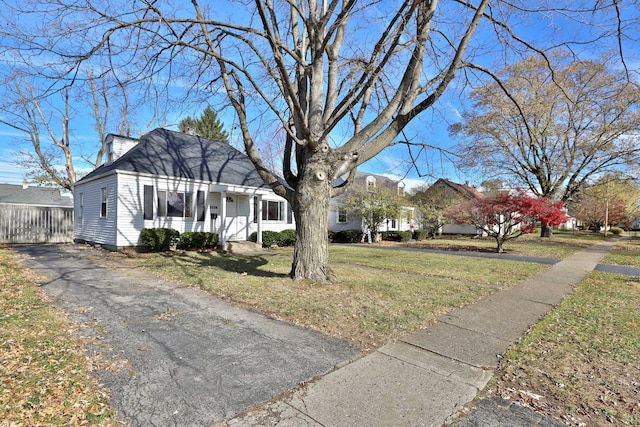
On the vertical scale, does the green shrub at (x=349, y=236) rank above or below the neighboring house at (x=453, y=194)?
below

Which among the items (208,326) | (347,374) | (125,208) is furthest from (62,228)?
(347,374)

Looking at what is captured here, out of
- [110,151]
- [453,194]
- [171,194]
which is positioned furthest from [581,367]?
[453,194]

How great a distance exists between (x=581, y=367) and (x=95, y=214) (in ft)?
56.8

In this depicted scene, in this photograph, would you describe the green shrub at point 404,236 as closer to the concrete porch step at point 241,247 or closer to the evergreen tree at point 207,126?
the concrete porch step at point 241,247

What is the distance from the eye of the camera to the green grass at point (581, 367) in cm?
277

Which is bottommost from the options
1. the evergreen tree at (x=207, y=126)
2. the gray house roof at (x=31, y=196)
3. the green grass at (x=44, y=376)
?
the green grass at (x=44, y=376)

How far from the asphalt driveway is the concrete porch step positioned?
8.32 meters

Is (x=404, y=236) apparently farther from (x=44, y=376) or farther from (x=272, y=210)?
(x=44, y=376)

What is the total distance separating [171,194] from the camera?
1420 centimetres

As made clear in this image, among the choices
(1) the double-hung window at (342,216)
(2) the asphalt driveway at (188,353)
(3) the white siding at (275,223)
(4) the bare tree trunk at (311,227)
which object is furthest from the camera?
(1) the double-hung window at (342,216)

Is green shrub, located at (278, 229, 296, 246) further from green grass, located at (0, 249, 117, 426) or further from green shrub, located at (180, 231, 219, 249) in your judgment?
green grass, located at (0, 249, 117, 426)

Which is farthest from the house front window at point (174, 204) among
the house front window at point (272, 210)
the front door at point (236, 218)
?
the house front window at point (272, 210)

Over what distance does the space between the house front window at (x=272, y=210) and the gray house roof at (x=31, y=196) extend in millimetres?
24484

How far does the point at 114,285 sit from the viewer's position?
23.1ft
